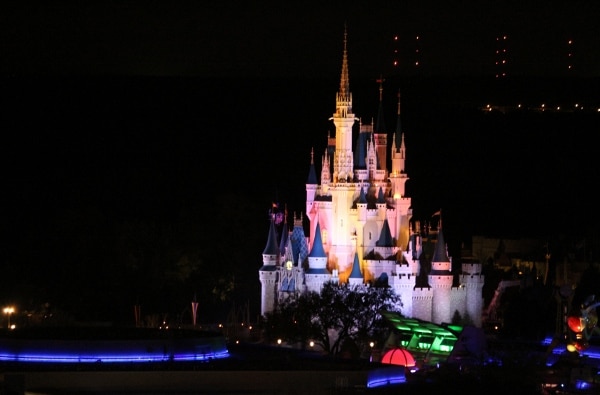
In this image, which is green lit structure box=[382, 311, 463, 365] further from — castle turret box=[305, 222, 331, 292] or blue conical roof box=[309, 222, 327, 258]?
blue conical roof box=[309, 222, 327, 258]

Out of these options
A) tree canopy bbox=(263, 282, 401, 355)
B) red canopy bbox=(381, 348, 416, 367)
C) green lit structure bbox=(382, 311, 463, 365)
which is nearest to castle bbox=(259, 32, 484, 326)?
tree canopy bbox=(263, 282, 401, 355)

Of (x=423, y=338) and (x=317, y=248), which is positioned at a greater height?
(x=317, y=248)

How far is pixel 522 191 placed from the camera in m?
118

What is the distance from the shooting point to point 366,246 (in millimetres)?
65500

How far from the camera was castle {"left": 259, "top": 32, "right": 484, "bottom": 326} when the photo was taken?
210 ft

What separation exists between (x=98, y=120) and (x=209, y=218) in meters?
55.7

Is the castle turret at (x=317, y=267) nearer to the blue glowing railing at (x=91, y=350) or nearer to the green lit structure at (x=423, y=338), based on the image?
the green lit structure at (x=423, y=338)

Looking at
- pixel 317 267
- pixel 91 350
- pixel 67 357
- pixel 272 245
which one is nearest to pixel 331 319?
pixel 317 267

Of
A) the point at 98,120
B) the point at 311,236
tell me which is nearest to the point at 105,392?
the point at 311,236

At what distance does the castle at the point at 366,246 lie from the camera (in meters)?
64.0

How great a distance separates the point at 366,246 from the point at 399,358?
12.2 meters

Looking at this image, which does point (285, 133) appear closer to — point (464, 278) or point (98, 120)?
point (98, 120)

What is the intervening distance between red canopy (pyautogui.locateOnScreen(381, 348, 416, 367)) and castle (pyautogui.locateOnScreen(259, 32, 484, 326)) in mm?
9214

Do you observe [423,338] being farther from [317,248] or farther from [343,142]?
[343,142]
